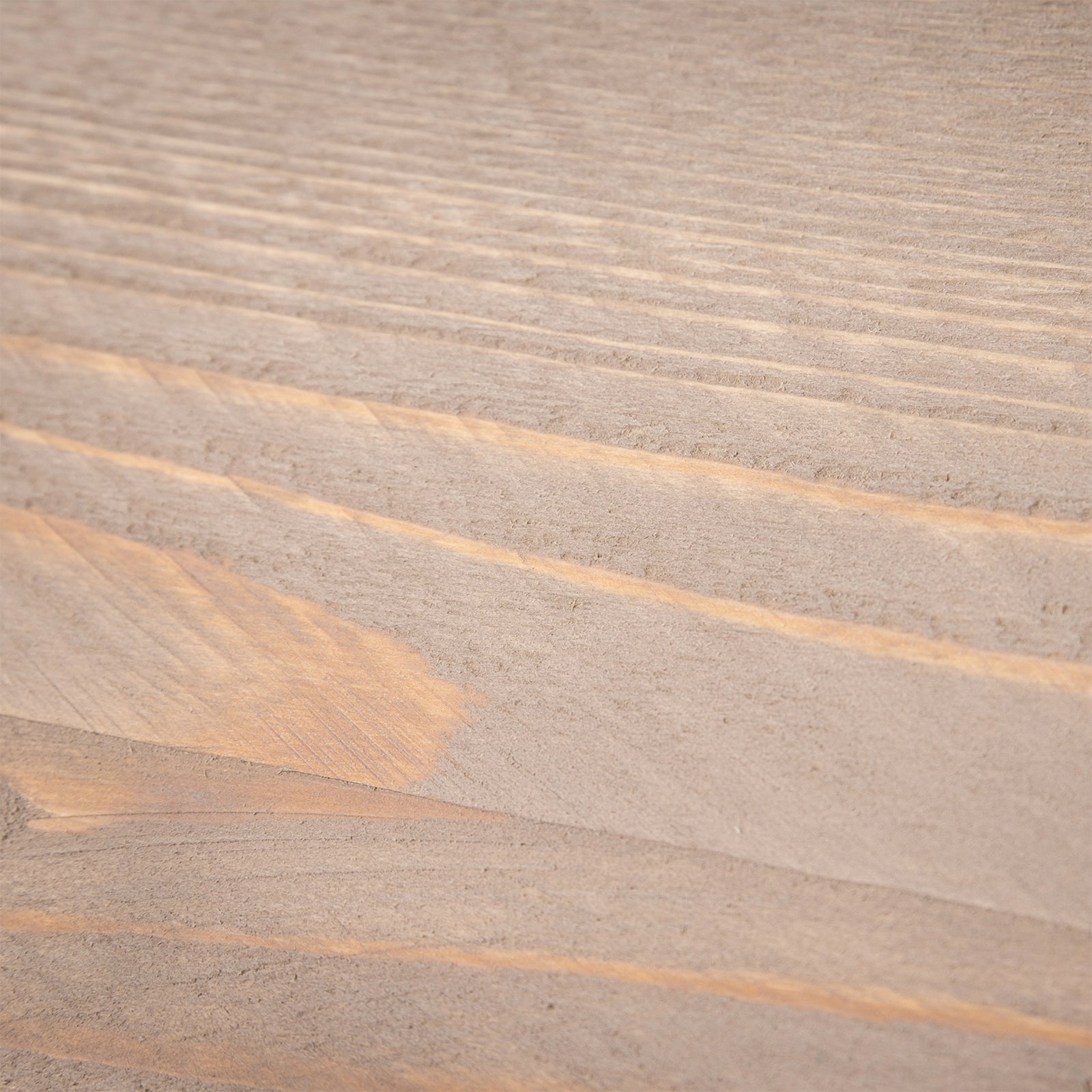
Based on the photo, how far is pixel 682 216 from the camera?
1.77 ft

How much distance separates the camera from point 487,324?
0.53 metres

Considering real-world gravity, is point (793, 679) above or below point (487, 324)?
below

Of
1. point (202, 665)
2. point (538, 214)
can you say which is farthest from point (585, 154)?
point (202, 665)

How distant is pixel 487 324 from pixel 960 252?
8.5 inches

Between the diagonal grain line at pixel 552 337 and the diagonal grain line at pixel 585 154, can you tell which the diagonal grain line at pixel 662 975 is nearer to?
the diagonal grain line at pixel 552 337

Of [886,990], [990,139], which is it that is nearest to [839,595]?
[886,990]

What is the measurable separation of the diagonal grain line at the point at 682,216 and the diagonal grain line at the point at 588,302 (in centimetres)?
4

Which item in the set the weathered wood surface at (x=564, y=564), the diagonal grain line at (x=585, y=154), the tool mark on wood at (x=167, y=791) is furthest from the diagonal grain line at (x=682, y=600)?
the diagonal grain line at (x=585, y=154)

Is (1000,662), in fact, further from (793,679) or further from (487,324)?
(487,324)

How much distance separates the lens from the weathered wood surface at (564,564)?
40cm

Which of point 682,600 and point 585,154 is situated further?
→ point 585,154

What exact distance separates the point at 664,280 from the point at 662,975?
0.99ft

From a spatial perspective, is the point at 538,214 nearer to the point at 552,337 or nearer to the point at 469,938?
the point at 552,337

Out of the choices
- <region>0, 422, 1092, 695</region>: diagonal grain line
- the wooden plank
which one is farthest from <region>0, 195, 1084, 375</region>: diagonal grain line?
the wooden plank
